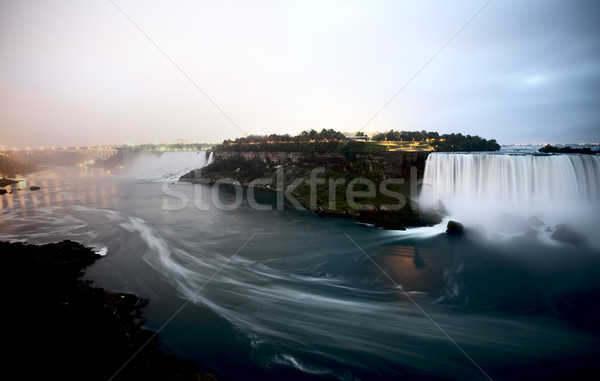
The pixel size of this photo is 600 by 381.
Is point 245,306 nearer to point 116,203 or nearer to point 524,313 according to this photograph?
point 524,313

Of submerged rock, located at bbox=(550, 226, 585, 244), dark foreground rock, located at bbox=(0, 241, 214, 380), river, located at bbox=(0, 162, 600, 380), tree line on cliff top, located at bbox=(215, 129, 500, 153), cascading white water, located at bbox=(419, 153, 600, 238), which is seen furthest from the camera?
tree line on cliff top, located at bbox=(215, 129, 500, 153)

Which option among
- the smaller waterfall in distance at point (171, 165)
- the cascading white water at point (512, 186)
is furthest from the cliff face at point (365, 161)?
the smaller waterfall in distance at point (171, 165)

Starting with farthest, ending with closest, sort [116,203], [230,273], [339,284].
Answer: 1. [116,203]
2. [230,273]
3. [339,284]

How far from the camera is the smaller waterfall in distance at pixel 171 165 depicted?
57.0 m

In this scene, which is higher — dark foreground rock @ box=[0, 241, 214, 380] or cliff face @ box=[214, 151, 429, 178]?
cliff face @ box=[214, 151, 429, 178]

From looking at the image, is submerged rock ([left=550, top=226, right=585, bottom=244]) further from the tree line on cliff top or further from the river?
the tree line on cliff top

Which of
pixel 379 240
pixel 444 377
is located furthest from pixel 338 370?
pixel 379 240

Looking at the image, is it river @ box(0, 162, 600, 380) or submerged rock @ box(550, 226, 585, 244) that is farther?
submerged rock @ box(550, 226, 585, 244)

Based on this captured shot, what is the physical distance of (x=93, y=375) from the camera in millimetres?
5637

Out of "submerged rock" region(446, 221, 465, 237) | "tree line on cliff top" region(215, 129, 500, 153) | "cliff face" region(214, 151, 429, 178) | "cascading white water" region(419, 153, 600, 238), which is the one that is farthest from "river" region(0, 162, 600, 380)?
"tree line on cliff top" region(215, 129, 500, 153)

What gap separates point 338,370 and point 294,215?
17.7m

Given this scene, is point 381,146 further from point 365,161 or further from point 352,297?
point 352,297

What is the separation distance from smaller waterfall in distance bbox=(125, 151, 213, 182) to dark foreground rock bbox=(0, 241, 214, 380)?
4809cm

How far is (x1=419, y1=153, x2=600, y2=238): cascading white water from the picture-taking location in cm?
1819
